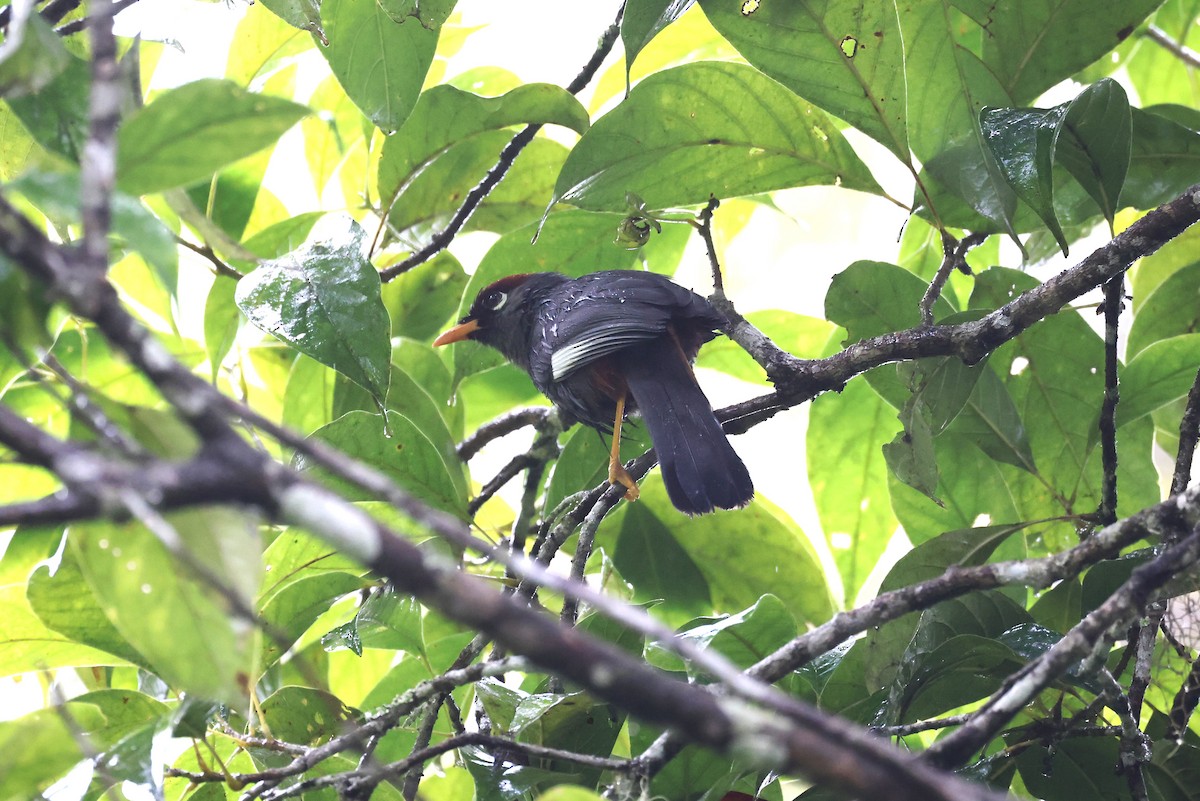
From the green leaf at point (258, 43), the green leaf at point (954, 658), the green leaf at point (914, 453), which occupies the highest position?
the green leaf at point (258, 43)

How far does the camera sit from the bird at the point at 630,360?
271 centimetres

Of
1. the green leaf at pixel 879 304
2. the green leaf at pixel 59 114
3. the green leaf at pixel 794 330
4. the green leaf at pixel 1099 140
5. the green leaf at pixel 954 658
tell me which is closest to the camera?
the green leaf at pixel 59 114

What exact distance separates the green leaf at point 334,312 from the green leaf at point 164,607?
2.35ft

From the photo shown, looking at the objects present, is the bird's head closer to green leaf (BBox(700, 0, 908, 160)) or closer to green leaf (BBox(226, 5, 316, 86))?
green leaf (BBox(226, 5, 316, 86))

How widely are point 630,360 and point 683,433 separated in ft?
1.87

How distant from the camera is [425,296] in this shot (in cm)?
334

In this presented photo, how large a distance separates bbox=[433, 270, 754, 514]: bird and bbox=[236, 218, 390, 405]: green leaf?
89cm

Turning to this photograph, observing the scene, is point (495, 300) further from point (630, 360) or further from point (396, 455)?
point (396, 455)

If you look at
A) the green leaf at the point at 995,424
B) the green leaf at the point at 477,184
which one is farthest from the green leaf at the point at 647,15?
the green leaf at the point at 995,424

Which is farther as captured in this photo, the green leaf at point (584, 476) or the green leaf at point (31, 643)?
the green leaf at point (584, 476)

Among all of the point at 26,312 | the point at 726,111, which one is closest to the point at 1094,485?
the point at 726,111

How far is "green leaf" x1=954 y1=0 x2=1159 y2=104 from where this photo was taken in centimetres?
228

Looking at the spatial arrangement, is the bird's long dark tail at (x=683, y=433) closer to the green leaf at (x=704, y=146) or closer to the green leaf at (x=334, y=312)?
the green leaf at (x=704, y=146)

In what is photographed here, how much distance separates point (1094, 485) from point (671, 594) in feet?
3.77
